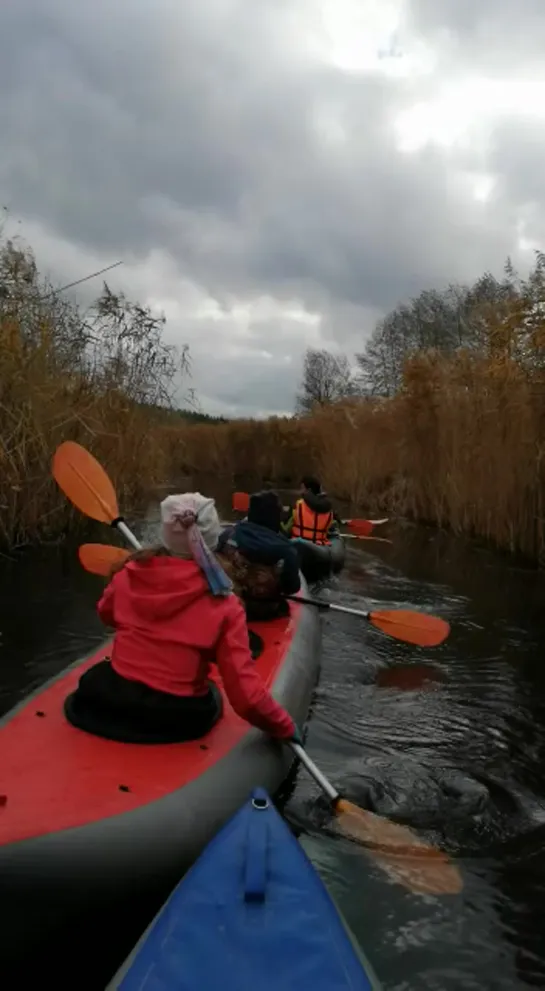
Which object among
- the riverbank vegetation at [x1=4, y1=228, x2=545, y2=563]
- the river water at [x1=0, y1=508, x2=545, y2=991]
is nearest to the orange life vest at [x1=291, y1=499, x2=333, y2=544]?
the river water at [x1=0, y1=508, x2=545, y2=991]

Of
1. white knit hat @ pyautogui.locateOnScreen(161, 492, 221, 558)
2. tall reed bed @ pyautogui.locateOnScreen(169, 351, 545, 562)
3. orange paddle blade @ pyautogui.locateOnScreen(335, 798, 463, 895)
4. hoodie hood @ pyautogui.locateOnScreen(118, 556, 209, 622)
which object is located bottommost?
orange paddle blade @ pyautogui.locateOnScreen(335, 798, 463, 895)

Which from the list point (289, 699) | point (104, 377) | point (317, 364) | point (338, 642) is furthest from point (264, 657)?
point (317, 364)

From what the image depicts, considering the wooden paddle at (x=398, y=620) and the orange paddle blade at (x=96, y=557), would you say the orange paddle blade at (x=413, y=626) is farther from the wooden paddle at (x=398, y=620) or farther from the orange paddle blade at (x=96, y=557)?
the orange paddle blade at (x=96, y=557)

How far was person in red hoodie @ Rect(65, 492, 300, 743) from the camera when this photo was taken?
2756 millimetres

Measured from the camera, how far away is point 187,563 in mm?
2781

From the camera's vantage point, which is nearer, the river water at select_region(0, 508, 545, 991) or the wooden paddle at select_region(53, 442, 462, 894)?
the river water at select_region(0, 508, 545, 991)

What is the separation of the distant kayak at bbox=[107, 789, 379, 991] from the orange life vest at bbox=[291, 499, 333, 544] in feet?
20.1

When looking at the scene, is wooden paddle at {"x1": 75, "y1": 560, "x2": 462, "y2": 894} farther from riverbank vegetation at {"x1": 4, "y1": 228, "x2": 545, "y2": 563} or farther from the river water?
riverbank vegetation at {"x1": 4, "y1": 228, "x2": 545, "y2": 563}

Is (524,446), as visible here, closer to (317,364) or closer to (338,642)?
(338,642)

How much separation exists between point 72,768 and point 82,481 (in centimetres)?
274

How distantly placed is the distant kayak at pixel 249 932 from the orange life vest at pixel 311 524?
241 inches

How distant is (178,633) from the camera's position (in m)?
2.77

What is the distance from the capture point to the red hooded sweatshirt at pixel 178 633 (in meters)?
2.76

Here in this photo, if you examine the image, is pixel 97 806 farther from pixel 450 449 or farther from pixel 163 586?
pixel 450 449
